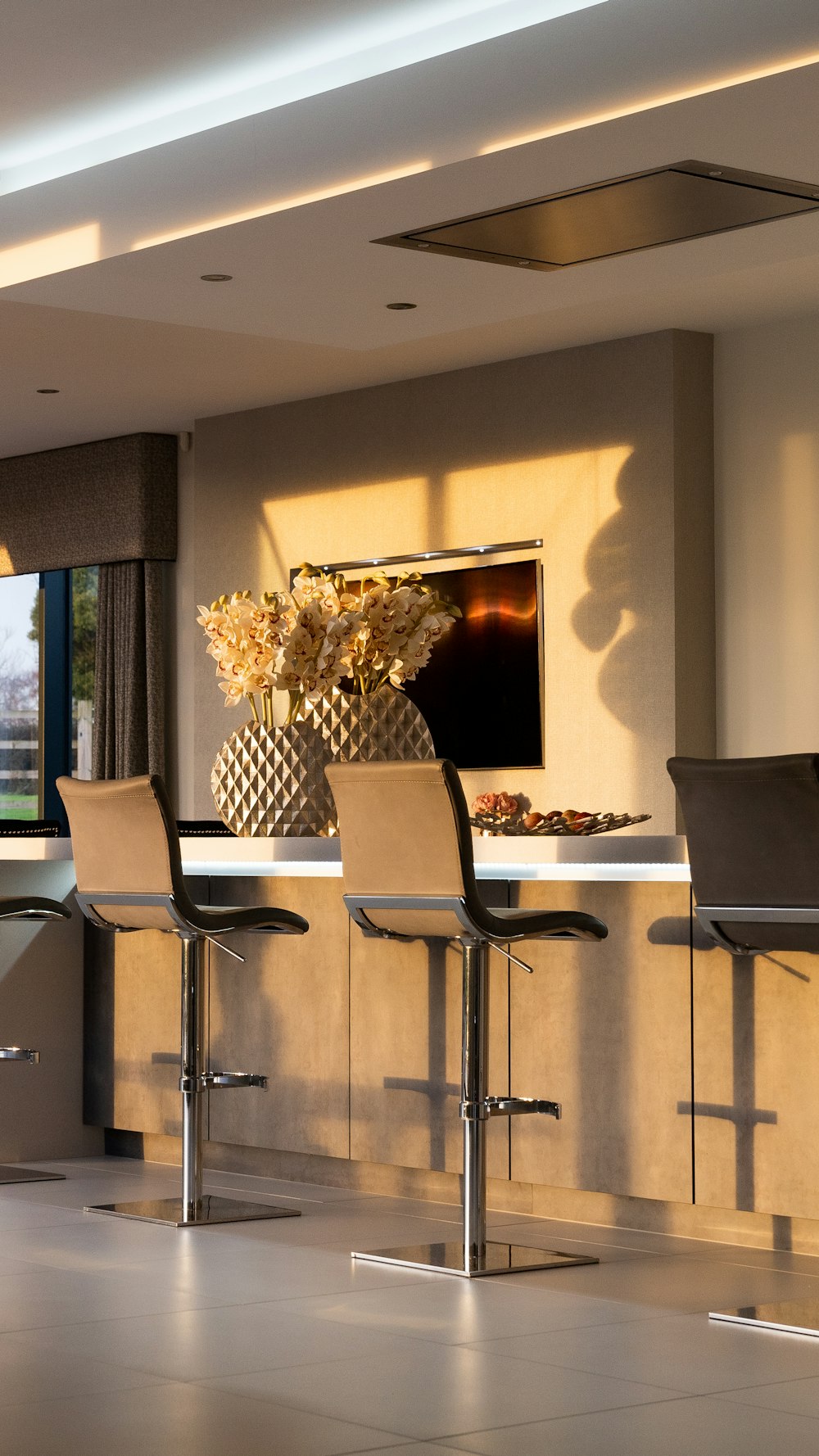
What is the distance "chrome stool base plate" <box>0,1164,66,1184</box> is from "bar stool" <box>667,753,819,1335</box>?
95.9 inches

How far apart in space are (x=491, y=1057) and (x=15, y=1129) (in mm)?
1728

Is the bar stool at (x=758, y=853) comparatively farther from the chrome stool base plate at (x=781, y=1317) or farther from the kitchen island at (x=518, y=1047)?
the kitchen island at (x=518, y=1047)

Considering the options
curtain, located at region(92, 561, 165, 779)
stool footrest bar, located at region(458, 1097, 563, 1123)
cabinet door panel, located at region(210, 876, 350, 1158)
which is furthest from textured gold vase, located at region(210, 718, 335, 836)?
curtain, located at region(92, 561, 165, 779)

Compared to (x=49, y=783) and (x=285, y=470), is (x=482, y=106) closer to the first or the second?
(x=285, y=470)

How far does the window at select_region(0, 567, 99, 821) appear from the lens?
11.2 m

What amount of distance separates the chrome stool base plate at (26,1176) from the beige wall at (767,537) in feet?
10.9

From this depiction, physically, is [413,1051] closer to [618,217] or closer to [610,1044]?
[610,1044]

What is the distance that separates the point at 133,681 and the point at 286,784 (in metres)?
5.14

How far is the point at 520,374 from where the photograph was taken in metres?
8.47

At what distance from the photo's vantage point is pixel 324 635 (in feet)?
17.0

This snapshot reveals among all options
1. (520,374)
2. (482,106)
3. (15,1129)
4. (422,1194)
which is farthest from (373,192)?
(520,374)

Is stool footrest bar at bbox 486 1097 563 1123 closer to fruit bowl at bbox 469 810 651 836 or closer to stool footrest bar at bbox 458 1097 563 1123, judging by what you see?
stool footrest bar at bbox 458 1097 563 1123

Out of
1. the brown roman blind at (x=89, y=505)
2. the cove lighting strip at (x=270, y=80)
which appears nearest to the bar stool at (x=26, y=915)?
the cove lighting strip at (x=270, y=80)

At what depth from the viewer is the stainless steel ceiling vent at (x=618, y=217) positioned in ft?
14.2
